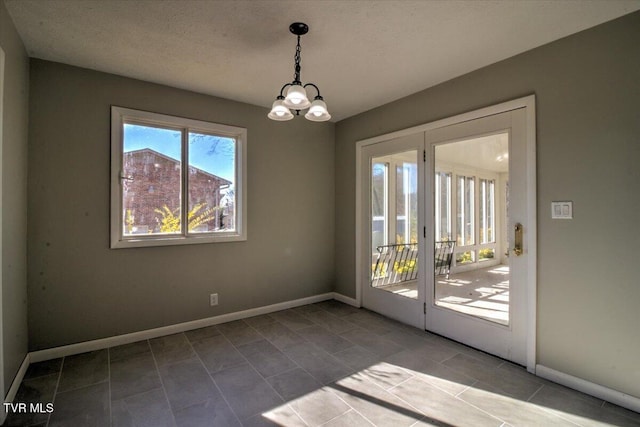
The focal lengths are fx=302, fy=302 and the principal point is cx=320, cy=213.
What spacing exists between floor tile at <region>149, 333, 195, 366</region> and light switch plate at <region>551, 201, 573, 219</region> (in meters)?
3.23

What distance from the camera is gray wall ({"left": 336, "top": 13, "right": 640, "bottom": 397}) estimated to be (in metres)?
1.99

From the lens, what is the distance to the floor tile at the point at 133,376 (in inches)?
85.6

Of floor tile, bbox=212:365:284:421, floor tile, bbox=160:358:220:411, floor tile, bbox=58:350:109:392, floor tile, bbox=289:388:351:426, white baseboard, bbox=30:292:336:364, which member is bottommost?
floor tile, bbox=289:388:351:426

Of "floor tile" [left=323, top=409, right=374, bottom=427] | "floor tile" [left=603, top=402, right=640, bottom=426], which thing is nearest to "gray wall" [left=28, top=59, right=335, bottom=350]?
"floor tile" [left=323, top=409, right=374, bottom=427]

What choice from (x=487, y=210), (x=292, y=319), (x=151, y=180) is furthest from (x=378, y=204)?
(x=151, y=180)

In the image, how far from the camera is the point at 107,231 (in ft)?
9.38

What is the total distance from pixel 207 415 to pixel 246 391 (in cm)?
32

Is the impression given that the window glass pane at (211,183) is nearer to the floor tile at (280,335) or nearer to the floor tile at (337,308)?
the floor tile at (280,335)

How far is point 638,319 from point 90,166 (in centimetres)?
441

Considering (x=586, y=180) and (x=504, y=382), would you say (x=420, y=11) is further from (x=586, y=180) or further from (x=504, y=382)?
(x=504, y=382)

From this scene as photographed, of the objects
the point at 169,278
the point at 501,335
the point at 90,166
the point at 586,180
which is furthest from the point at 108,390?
the point at 586,180

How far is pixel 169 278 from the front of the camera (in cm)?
319

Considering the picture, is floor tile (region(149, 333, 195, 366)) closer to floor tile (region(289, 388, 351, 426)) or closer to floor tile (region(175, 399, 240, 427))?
floor tile (region(175, 399, 240, 427))

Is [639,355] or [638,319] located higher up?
[638,319]
